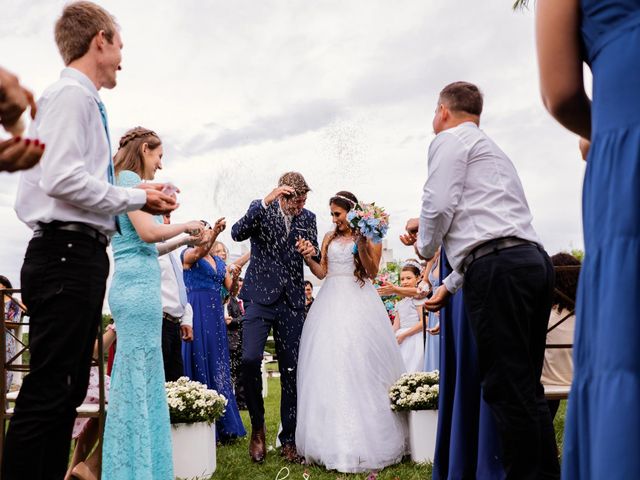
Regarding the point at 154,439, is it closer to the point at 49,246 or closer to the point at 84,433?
the point at 84,433

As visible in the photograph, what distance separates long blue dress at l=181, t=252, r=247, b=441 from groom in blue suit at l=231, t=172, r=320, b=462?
5.18 feet

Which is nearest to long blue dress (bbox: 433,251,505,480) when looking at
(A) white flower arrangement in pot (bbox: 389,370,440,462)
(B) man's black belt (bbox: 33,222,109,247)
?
(A) white flower arrangement in pot (bbox: 389,370,440,462)

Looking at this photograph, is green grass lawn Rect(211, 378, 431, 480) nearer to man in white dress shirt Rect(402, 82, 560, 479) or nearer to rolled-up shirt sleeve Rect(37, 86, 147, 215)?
man in white dress shirt Rect(402, 82, 560, 479)

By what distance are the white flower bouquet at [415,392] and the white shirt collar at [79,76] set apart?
364cm

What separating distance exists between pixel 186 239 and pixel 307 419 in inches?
86.3

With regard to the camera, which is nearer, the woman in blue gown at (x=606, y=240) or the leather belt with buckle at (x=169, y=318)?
the woman in blue gown at (x=606, y=240)

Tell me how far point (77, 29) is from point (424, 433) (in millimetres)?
4102

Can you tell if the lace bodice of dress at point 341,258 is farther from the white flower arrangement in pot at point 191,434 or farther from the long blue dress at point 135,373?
the long blue dress at point 135,373

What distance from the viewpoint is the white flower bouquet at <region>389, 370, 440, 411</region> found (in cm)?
564

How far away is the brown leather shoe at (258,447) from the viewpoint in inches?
237

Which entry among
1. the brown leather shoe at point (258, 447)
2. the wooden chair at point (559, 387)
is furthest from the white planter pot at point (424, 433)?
the brown leather shoe at point (258, 447)

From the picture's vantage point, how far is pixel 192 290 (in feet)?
26.1

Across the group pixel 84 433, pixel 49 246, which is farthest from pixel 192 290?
pixel 49 246

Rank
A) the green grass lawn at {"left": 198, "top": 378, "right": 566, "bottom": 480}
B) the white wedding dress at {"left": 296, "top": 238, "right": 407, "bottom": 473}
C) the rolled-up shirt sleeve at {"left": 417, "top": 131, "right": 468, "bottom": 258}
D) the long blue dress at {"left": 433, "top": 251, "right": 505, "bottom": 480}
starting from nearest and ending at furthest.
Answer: the rolled-up shirt sleeve at {"left": 417, "top": 131, "right": 468, "bottom": 258} → the long blue dress at {"left": 433, "top": 251, "right": 505, "bottom": 480} → the green grass lawn at {"left": 198, "top": 378, "right": 566, "bottom": 480} → the white wedding dress at {"left": 296, "top": 238, "right": 407, "bottom": 473}
